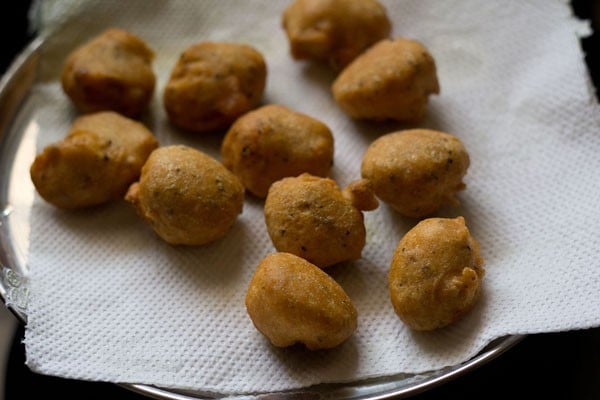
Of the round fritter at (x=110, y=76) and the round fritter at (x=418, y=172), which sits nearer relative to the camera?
the round fritter at (x=418, y=172)

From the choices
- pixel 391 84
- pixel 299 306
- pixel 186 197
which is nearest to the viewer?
pixel 299 306

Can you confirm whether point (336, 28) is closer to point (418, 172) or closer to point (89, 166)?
point (418, 172)

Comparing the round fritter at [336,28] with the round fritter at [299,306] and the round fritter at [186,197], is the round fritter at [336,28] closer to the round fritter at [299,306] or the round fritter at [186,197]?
the round fritter at [186,197]

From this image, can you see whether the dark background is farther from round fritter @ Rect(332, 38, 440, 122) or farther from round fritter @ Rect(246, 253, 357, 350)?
round fritter @ Rect(332, 38, 440, 122)

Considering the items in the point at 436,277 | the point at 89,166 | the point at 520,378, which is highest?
the point at 89,166

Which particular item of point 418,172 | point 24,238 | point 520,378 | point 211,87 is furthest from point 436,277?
point 24,238

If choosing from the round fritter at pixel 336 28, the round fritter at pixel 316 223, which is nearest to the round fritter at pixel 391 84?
the round fritter at pixel 336 28
